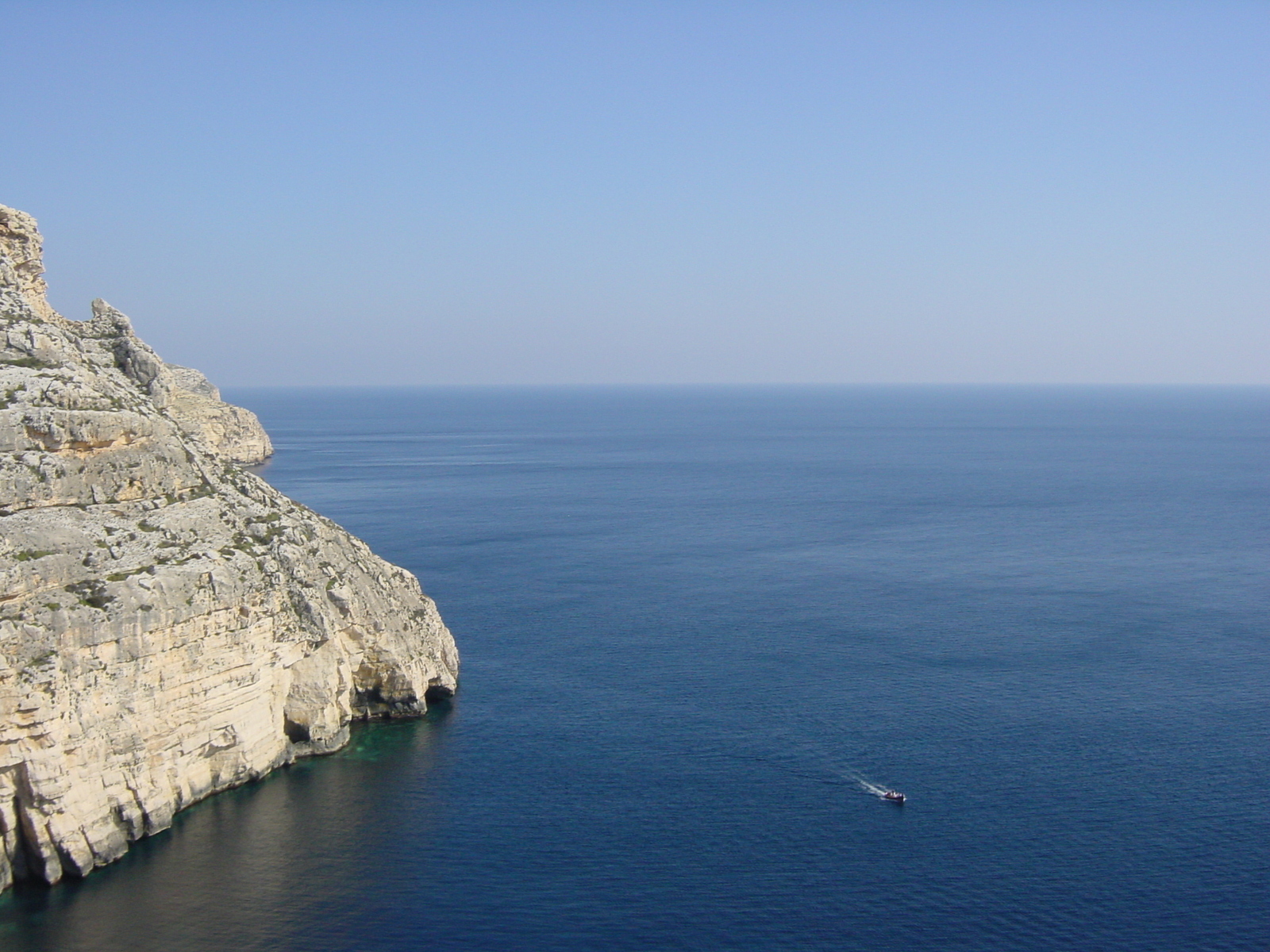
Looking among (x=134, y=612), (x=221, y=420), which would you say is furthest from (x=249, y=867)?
(x=221, y=420)

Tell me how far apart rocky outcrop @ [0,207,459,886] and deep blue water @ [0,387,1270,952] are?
224 cm

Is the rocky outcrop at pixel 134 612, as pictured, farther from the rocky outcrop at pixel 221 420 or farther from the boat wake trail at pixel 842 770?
the rocky outcrop at pixel 221 420

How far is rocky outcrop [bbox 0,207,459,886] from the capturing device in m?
41.1

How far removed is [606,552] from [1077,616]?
141 feet

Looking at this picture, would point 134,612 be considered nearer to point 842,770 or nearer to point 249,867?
point 249,867

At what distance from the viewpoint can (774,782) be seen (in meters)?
51.7

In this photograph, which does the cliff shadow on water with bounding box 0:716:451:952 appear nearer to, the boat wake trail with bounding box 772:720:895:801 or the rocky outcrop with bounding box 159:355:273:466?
the boat wake trail with bounding box 772:720:895:801

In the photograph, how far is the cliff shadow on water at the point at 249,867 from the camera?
127ft

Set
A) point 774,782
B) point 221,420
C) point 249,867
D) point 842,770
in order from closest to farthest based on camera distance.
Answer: point 249,867
point 774,782
point 842,770
point 221,420

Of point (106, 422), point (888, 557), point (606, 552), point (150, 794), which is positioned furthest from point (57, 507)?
point (888, 557)

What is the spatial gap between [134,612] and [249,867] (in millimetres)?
10749

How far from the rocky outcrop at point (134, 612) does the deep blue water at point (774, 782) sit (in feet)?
7.33

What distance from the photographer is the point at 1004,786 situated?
51.1 m

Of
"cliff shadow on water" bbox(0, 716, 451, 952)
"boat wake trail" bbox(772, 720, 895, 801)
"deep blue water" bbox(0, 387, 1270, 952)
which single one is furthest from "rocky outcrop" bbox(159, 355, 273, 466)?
"boat wake trail" bbox(772, 720, 895, 801)
